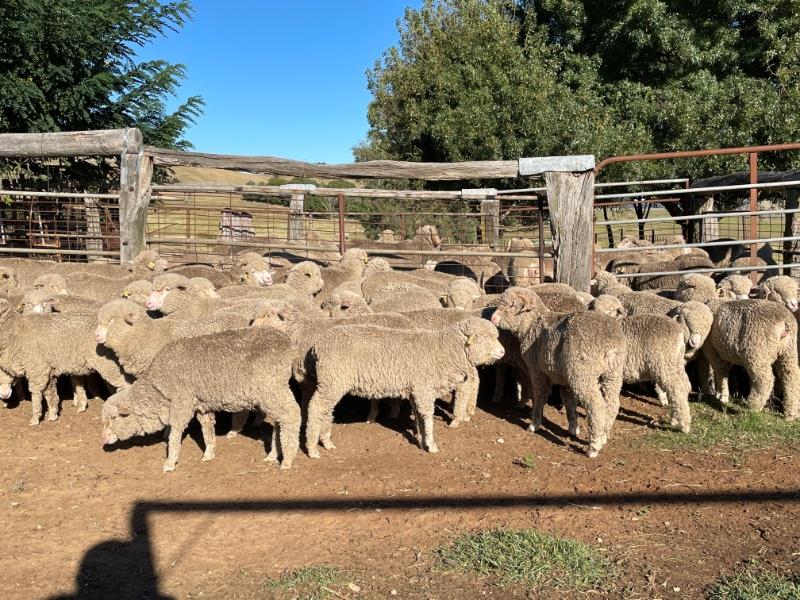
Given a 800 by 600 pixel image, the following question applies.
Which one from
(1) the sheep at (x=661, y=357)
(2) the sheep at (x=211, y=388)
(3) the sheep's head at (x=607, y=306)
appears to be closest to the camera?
(2) the sheep at (x=211, y=388)

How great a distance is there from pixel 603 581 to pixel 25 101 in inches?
681

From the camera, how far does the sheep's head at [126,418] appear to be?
6.55 metres

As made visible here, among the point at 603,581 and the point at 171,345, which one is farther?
the point at 171,345

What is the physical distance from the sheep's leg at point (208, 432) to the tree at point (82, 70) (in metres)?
13.0

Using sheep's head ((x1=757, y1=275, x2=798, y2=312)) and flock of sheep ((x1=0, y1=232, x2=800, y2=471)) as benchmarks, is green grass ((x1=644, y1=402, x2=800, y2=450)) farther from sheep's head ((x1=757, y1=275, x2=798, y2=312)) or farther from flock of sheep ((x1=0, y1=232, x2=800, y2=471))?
sheep's head ((x1=757, y1=275, x2=798, y2=312))

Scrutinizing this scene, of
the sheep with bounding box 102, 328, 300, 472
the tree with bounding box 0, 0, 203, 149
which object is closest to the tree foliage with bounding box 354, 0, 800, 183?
the tree with bounding box 0, 0, 203, 149

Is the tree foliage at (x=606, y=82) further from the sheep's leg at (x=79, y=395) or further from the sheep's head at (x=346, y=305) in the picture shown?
the sheep's leg at (x=79, y=395)

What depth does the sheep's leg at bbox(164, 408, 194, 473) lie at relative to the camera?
6.53 metres

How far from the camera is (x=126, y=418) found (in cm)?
658

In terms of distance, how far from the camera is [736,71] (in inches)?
981

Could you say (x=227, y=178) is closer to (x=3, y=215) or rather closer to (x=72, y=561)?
(x=3, y=215)

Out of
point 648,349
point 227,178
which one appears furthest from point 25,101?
point 227,178

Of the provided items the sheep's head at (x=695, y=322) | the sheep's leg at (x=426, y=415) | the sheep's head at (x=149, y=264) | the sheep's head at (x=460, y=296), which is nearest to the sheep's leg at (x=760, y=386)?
the sheep's head at (x=695, y=322)

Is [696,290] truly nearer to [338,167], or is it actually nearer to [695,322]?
[695,322]
